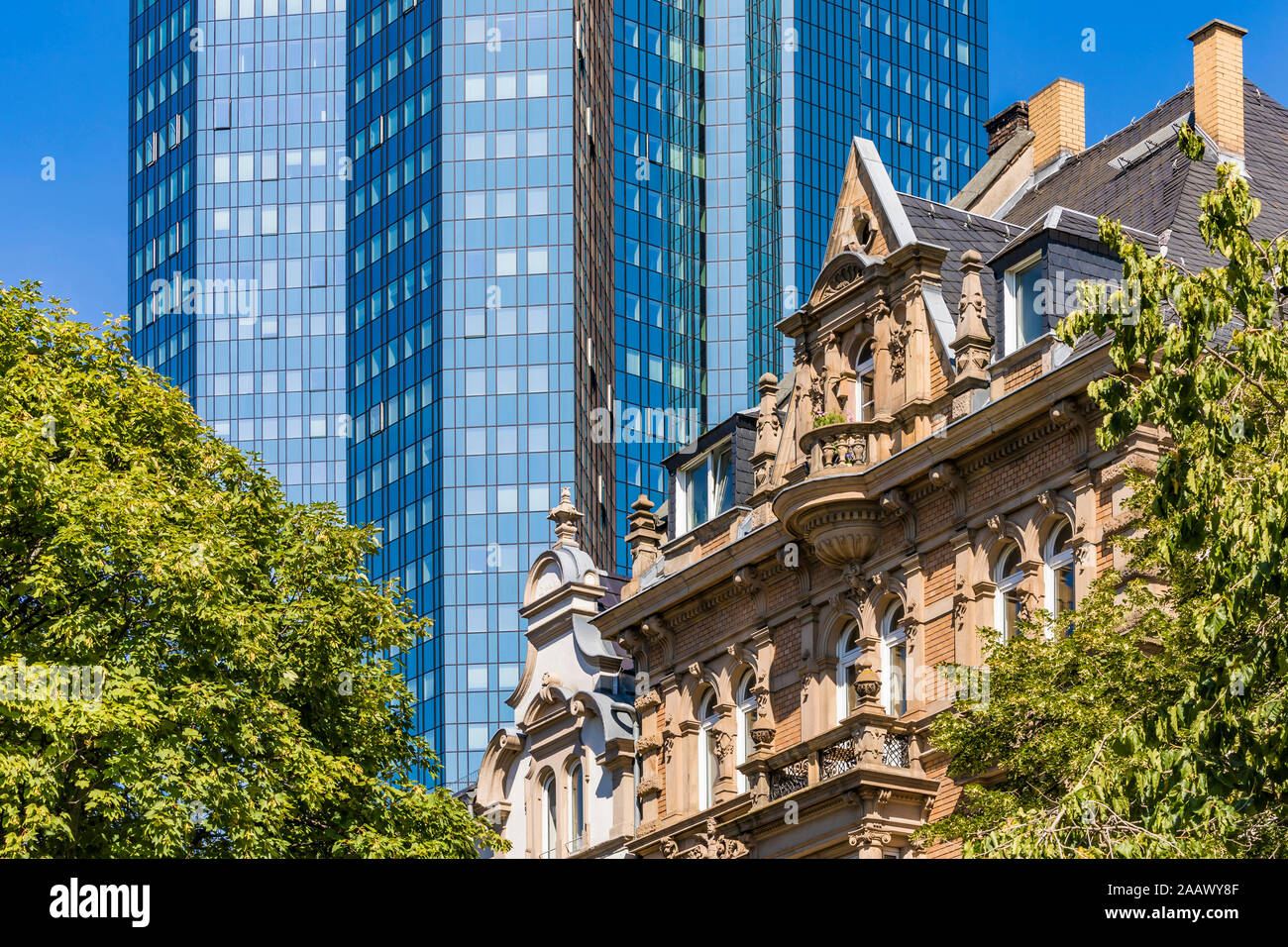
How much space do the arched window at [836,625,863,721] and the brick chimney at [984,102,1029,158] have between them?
15484 millimetres

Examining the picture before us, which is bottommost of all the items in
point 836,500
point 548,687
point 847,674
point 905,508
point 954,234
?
point 847,674

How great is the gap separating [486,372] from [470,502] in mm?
7235

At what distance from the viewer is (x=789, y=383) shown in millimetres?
50719

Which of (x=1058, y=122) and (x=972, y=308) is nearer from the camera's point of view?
(x=972, y=308)

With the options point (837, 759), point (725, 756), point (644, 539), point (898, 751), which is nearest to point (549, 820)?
point (644, 539)

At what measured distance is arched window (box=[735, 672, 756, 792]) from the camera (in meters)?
43.6

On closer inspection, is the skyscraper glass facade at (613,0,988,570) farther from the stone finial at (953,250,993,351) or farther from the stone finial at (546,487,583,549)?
the stone finial at (953,250,993,351)

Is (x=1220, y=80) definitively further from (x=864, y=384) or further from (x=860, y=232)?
(x=864, y=384)

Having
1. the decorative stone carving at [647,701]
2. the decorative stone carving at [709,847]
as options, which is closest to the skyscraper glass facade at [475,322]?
the decorative stone carving at [647,701]

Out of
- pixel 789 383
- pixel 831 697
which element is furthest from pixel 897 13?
pixel 831 697

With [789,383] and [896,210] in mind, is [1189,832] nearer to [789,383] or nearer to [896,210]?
[896,210]

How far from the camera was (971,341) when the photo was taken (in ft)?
127

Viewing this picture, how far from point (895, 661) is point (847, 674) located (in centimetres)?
126
